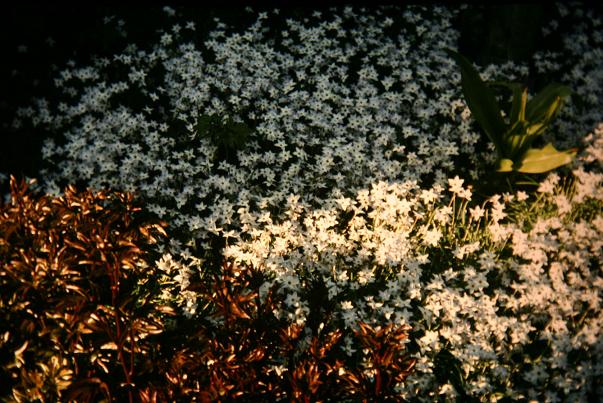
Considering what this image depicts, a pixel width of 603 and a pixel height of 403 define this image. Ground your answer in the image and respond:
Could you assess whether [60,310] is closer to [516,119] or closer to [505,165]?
[505,165]

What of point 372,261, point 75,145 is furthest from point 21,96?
point 372,261

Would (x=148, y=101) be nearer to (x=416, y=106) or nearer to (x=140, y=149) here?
(x=140, y=149)

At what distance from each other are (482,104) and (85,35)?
5.44m

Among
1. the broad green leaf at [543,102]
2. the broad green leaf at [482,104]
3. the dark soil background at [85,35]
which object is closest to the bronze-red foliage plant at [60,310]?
the dark soil background at [85,35]

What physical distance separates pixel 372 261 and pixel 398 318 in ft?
2.32

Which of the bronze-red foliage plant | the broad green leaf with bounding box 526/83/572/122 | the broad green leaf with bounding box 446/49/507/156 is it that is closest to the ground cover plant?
the broad green leaf with bounding box 526/83/572/122

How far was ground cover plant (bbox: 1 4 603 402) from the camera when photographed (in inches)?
165

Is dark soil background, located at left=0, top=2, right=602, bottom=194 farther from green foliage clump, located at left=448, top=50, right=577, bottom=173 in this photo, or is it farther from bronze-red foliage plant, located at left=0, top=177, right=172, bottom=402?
bronze-red foliage plant, located at left=0, top=177, right=172, bottom=402

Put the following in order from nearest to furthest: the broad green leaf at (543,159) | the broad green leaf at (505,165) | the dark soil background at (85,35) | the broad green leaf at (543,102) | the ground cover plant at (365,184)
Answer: the ground cover plant at (365,184)
the broad green leaf at (543,159)
the broad green leaf at (505,165)
the broad green leaf at (543,102)
the dark soil background at (85,35)

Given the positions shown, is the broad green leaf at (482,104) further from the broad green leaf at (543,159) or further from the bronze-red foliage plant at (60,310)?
the bronze-red foliage plant at (60,310)

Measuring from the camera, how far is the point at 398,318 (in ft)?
14.1

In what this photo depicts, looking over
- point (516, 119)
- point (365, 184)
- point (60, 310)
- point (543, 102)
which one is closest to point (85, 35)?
point (365, 184)

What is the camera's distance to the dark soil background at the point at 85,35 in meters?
6.83

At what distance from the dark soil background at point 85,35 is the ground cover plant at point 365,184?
242 millimetres
